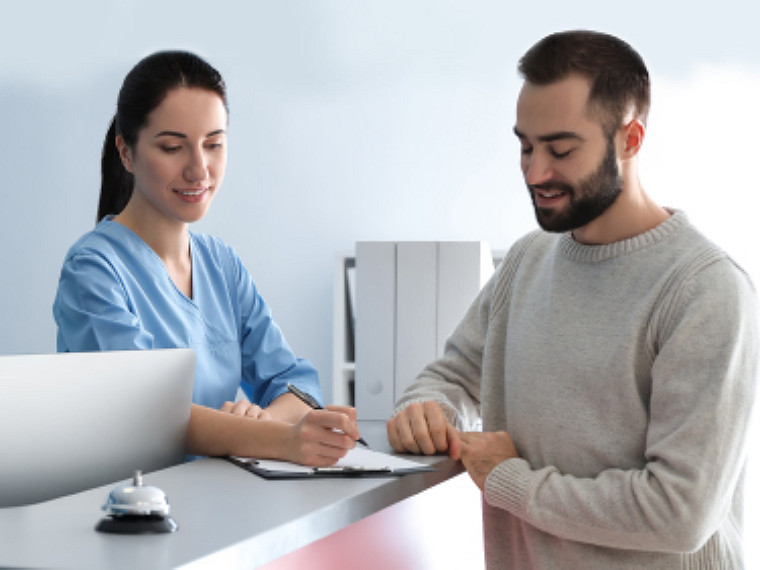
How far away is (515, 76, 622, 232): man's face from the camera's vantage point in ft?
4.46

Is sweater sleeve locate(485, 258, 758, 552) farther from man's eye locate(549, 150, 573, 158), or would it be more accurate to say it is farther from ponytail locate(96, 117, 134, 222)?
ponytail locate(96, 117, 134, 222)

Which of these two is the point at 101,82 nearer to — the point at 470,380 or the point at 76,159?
the point at 76,159

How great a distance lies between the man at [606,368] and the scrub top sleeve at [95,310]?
50cm

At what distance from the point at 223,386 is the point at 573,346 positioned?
823 mm

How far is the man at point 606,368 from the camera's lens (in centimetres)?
122

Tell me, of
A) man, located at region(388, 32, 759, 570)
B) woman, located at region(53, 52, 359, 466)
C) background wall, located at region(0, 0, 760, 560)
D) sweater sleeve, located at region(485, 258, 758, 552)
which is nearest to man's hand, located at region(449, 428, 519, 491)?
man, located at region(388, 32, 759, 570)

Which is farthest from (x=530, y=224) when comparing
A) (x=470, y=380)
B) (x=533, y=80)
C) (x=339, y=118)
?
(x=533, y=80)

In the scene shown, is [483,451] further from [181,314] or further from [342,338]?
[342,338]

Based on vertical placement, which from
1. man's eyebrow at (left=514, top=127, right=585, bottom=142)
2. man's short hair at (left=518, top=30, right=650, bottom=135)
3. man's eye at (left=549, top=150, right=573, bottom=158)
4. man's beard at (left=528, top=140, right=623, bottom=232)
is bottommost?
man's beard at (left=528, top=140, right=623, bottom=232)

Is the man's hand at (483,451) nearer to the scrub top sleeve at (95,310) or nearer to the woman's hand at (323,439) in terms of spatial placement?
the woman's hand at (323,439)

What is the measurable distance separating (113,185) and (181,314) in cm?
39

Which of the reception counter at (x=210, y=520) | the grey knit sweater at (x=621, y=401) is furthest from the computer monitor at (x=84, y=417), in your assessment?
the grey knit sweater at (x=621, y=401)

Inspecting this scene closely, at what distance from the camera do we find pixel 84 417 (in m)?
1.28

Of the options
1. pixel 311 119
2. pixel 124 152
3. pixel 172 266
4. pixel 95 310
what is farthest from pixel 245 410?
pixel 311 119
